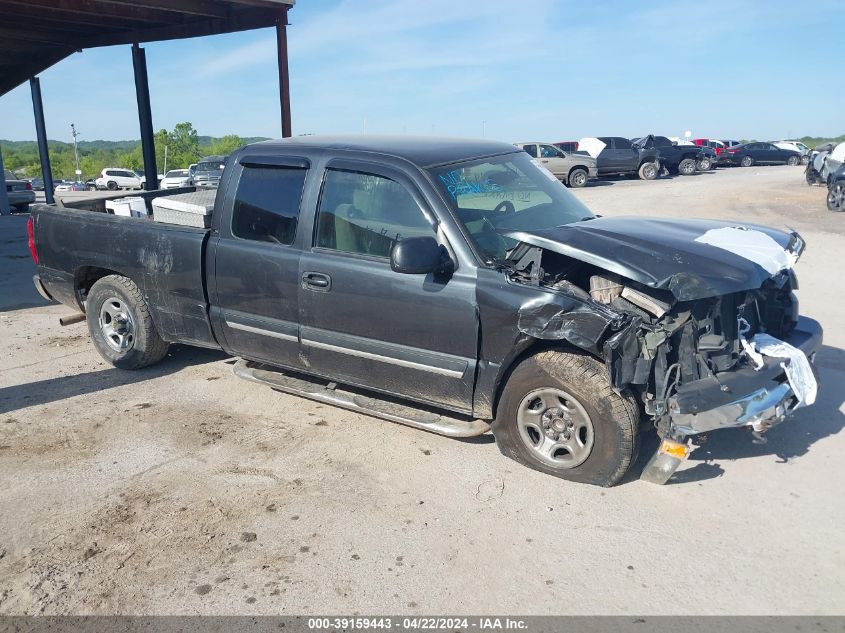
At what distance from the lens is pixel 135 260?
5.31 m

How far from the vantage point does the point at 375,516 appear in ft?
11.6

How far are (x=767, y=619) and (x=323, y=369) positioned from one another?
2.86 meters

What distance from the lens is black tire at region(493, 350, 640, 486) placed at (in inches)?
140

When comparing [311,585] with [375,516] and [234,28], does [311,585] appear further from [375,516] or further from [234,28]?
[234,28]

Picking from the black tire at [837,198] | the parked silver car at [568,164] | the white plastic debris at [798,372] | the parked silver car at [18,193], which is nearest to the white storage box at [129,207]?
the white plastic debris at [798,372]

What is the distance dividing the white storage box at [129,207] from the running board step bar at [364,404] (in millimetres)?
2094

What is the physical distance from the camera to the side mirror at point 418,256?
145 inches

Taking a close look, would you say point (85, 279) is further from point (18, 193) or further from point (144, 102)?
point (18, 193)

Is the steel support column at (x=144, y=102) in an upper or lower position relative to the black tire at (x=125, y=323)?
upper

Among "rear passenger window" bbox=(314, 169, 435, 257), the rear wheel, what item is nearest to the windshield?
"rear passenger window" bbox=(314, 169, 435, 257)

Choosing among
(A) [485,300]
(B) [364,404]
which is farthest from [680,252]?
(B) [364,404]

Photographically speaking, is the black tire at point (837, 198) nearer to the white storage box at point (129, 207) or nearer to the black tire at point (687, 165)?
the white storage box at point (129, 207)

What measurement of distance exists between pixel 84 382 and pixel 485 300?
3.65m

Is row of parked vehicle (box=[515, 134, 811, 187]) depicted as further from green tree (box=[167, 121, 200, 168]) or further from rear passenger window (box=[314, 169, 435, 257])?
green tree (box=[167, 121, 200, 168])
